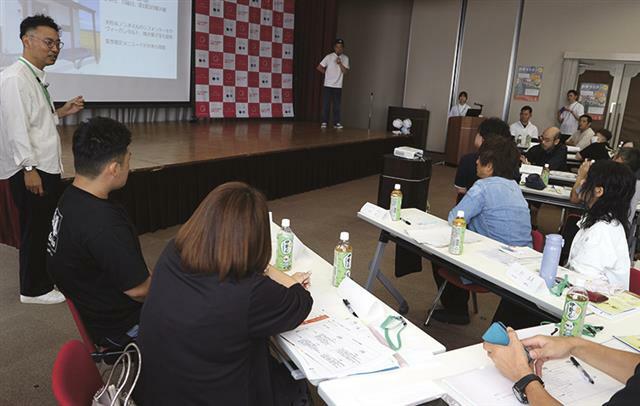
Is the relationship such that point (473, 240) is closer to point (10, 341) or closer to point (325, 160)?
point (10, 341)

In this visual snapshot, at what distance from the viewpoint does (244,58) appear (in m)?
7.39

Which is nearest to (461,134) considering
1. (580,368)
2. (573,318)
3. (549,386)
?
(573,318)

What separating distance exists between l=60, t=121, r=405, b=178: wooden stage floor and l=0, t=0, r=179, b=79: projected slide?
728mm

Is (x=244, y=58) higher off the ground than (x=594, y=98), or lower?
higher

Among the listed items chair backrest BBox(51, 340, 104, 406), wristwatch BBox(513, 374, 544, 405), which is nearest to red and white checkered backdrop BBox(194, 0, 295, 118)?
chair backrest BBox(51, 340, 104, 406)

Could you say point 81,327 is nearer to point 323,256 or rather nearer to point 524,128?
point 323,256

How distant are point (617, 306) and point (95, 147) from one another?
6.14ft

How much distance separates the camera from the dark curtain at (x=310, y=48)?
8.26 metres

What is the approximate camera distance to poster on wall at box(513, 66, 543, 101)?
7.98 m

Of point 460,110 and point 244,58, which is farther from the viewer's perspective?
point 460,110

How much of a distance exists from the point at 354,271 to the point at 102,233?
2224mm

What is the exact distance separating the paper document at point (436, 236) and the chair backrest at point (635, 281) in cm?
63

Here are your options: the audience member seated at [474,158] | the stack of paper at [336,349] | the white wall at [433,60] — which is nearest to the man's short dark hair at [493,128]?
the audience member seated at [474,158]

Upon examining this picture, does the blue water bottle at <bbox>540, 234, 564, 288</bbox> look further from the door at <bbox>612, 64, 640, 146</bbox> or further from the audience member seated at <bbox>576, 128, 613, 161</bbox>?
the door at <bbox>612, 64, 640, 146</bbox>
